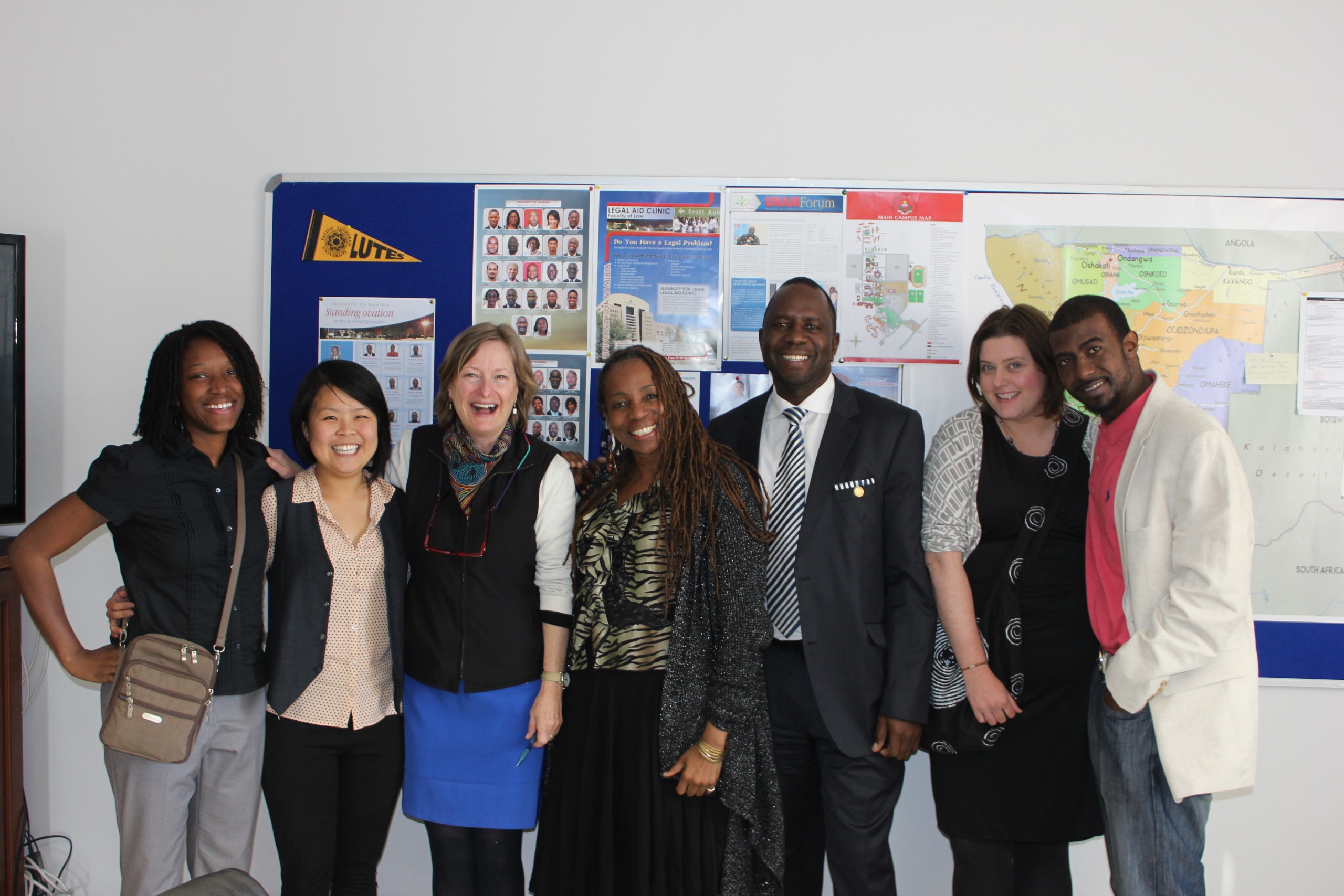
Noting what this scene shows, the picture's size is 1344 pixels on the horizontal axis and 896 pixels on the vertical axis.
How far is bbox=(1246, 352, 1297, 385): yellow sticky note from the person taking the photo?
96.1 inches

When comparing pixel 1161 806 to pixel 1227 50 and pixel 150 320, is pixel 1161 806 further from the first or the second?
pixel 150 320

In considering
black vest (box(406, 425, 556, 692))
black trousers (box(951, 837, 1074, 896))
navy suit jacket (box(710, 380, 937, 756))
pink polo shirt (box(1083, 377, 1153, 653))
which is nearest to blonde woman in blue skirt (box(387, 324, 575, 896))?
black vest (box(406, 425, 556, 692))

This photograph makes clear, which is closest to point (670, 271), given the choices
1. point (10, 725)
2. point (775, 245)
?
point (775, 245)

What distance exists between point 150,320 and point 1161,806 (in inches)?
133

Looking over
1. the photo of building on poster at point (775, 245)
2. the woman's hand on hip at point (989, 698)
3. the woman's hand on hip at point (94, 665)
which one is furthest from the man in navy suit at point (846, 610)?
the woman's hand on hip at point (94, 665)

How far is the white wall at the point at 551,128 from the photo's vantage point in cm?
247

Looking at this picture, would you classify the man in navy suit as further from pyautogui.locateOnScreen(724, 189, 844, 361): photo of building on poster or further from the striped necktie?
pyautogui.locateOnScreen(724, 189, 844, 361): photo of building on poster

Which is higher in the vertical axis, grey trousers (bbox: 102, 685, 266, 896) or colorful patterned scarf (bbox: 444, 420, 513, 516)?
colorful patterned scarf (bbox: 444, 420, 513, 516)

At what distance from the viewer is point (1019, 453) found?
1926 mm

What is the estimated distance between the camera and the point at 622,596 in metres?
1.76

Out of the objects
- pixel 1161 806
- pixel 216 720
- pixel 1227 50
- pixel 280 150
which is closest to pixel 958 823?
pixel 1161 806

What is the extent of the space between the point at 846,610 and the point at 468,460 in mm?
1018

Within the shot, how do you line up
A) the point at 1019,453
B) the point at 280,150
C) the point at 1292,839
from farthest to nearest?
the point at 280,150 → the point at 1292,839 → the point at 1019,453

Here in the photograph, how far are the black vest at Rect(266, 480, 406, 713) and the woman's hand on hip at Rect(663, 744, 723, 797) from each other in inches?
28.8
